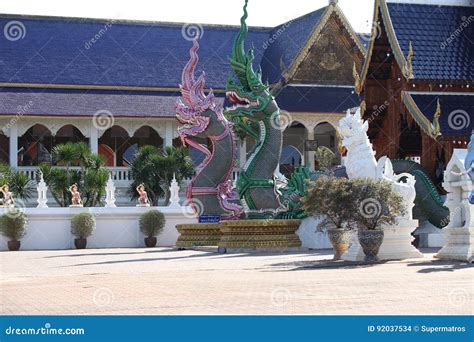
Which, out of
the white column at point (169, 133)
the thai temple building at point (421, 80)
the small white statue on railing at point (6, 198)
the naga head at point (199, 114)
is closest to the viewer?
the naga head at point (199, 114)

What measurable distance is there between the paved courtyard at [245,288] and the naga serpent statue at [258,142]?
184 inches

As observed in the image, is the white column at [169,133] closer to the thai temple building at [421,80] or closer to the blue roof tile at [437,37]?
the thai temple building at [421,80]

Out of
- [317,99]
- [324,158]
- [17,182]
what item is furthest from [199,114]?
[317,99]

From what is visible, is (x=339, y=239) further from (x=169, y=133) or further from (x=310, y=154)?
(x=310, y=154)

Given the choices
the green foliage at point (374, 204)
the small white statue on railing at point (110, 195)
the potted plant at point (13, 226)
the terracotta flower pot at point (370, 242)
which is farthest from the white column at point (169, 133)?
the terracotta flower pot at point (370, 242)

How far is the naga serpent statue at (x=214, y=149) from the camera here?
77.5ft

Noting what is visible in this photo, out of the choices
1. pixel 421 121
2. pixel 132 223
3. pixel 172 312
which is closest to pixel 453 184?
pixel 172 312

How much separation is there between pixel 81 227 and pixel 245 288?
1693cm

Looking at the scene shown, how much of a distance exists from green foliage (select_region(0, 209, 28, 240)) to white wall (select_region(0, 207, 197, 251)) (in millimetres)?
289

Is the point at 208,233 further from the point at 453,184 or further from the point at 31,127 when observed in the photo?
the point at 31,127

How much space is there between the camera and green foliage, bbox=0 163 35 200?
30891 mm

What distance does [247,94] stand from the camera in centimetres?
2188

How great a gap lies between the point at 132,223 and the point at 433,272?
16653 millimetres

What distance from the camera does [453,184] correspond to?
15.7 meters
